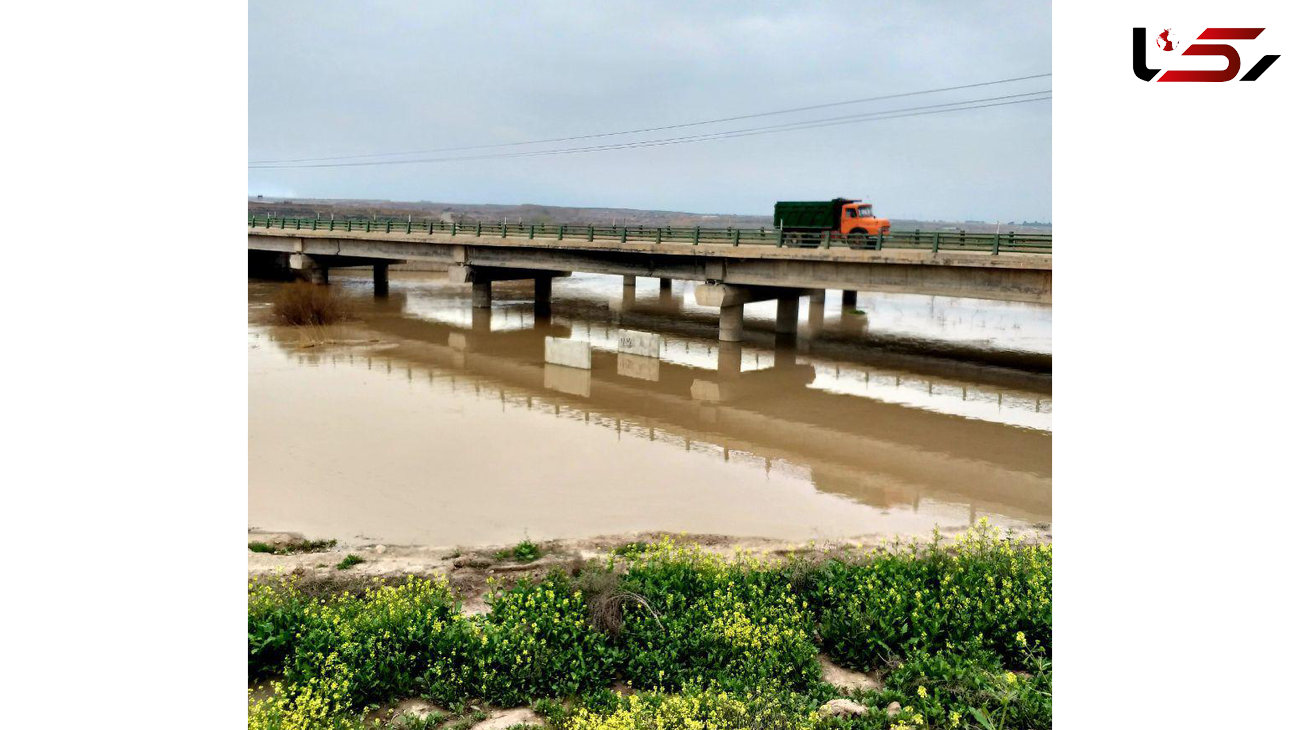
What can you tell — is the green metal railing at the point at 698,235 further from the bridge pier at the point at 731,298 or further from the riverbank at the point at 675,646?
Answer: the riverbank at the point at 675,646

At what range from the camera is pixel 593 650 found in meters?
8.05

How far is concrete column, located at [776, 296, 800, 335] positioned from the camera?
111 feet

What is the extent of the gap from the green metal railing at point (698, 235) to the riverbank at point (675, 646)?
1729cm

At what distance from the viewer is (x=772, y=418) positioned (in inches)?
867

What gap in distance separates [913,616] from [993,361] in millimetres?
23401

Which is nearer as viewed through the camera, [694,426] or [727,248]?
[694,426]

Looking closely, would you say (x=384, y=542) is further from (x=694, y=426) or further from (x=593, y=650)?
(x=694, y=426)

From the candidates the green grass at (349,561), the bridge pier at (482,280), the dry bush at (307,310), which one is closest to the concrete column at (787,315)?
the bridge pier at (482,280)

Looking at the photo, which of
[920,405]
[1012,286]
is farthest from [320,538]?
[1012,286]

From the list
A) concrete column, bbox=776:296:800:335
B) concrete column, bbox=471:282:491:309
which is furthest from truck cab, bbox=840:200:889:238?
concrete column, bbox=471:282:491:309
